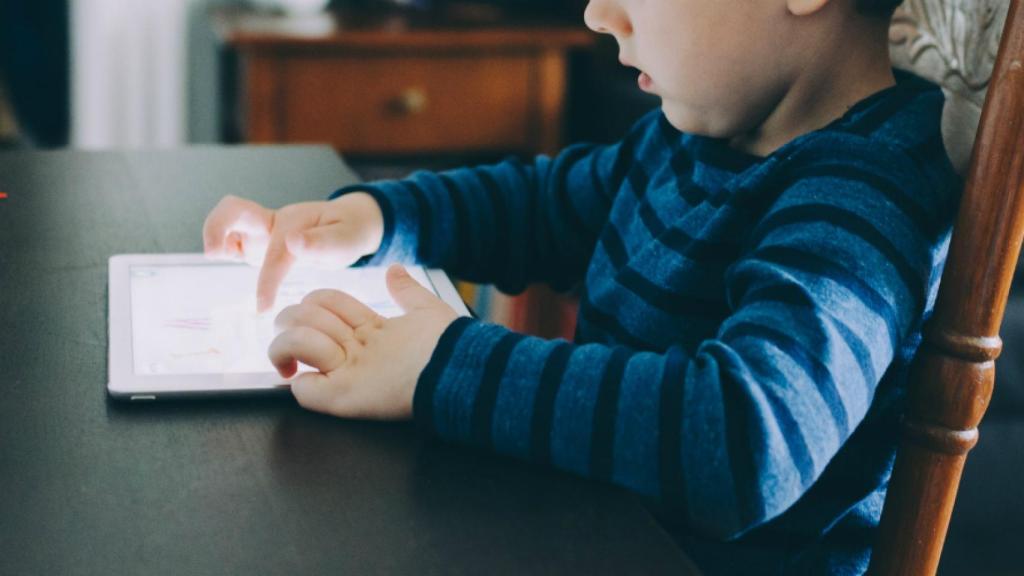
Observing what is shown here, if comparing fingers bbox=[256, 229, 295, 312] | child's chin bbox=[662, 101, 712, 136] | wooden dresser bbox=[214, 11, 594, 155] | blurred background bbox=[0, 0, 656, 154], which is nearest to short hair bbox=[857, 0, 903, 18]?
child's chin bbox=[662, 101, 712, 136]

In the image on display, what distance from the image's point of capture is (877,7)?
2.04 feet

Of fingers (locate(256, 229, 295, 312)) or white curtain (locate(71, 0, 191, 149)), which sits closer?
fingers (locate(256, 229, 295, 312))

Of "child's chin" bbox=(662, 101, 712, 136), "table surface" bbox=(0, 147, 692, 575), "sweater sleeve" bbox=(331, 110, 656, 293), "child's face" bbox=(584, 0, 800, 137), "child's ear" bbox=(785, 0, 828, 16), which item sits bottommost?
"sweater sleeve" bbox=(331, 110, 656, 293)

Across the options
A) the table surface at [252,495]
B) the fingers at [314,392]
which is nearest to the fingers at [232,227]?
the table surface at [252,495]

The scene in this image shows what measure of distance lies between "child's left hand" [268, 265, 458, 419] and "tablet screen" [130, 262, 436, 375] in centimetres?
3

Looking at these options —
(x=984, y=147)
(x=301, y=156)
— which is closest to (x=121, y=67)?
(x=301, y=156)

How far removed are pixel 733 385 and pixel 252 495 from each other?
19cm

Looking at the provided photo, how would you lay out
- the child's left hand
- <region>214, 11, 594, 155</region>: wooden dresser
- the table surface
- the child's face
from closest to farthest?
1. the table surface
2. the child's left hand
3. the child's face
4. <region>214, 11, 594, 155</region>: wooden dresser

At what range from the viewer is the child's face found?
0.61 metres

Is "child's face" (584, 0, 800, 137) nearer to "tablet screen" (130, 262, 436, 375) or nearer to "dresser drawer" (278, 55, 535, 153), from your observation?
"tablet screen" (130, 262, 436, 375)

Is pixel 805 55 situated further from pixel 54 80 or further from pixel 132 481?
pixel 54 80

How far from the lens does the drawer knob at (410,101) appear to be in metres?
1.90

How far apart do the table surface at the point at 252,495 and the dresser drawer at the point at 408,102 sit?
1293mm

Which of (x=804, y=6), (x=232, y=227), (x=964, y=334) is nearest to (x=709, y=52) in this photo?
(x=804, y=6)
